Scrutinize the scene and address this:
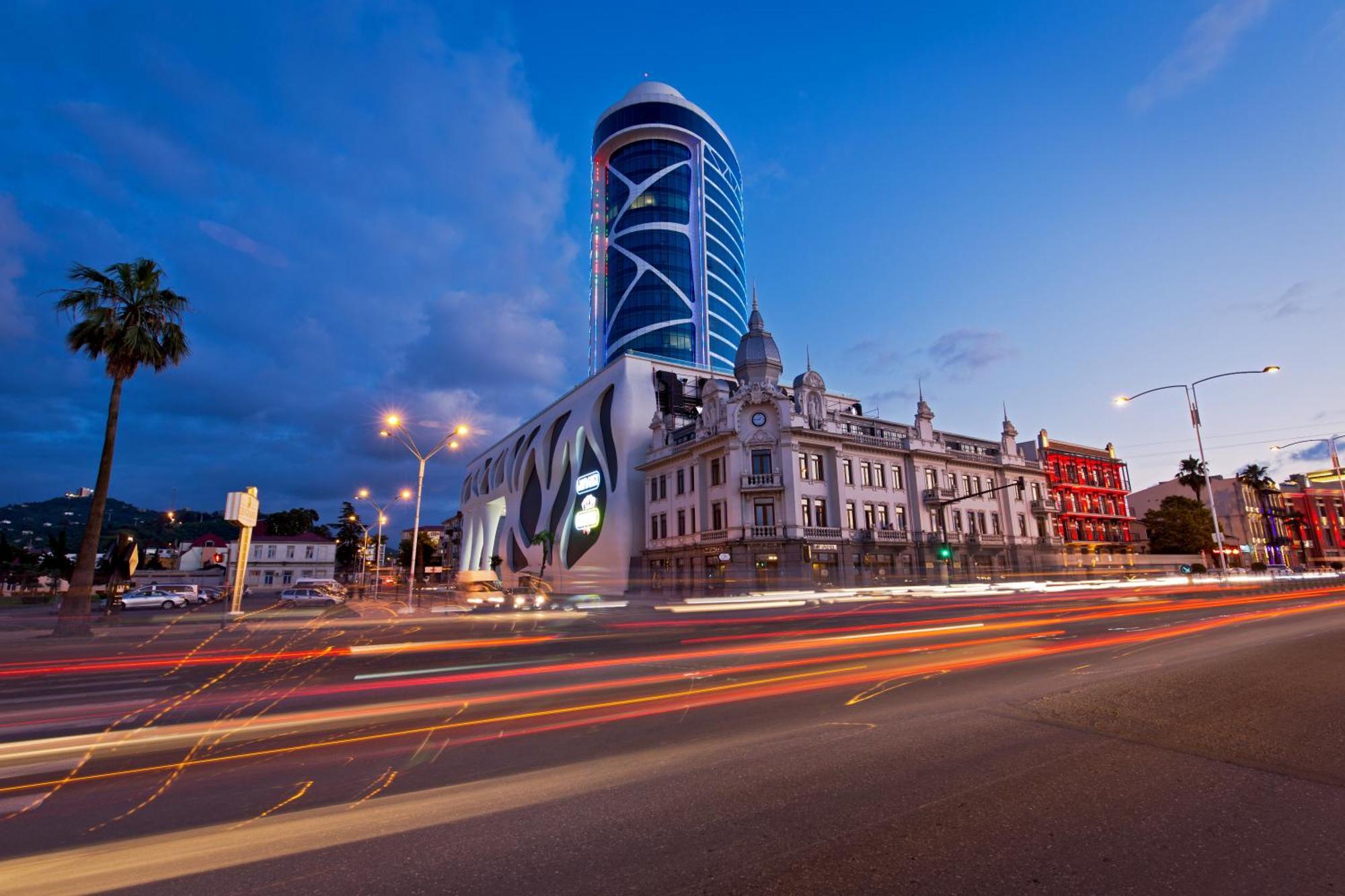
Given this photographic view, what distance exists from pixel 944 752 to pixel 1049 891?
113 inches

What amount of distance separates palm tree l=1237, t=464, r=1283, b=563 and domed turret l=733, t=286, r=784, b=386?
75.5 meters

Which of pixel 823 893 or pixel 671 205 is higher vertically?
pixel 671 205

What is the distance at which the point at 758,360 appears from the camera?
54.0 m

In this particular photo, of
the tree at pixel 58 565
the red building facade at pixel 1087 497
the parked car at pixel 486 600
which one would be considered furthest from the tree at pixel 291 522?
the red building facade at pixel 1087 497

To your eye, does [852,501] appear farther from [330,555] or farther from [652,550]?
[330,555]

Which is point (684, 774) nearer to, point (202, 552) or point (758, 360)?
point (758, 360)

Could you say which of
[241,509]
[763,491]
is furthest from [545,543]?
[241,509]

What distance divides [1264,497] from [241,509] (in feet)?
395

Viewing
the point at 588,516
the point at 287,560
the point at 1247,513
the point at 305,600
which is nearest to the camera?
the point at 305,600

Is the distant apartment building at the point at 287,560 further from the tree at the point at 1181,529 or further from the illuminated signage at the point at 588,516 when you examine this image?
the tree at the point at 1181,529

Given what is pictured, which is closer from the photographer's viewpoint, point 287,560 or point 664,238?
point 287,560

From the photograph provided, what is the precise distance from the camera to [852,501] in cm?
5097

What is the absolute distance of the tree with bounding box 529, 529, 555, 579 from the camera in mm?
71500

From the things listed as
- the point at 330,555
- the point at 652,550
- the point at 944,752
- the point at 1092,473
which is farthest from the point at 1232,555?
the point at 330,555
